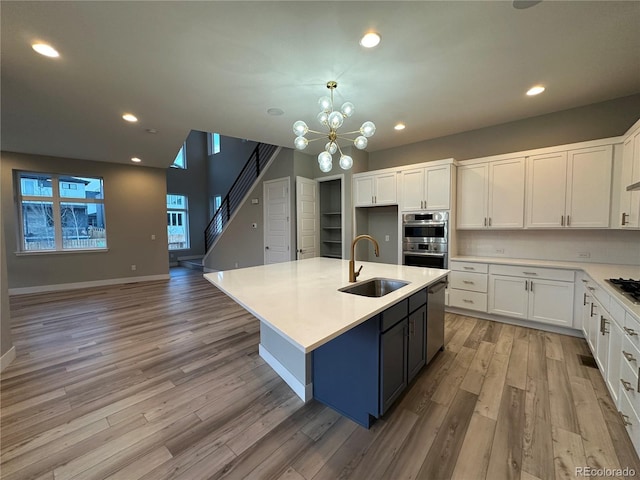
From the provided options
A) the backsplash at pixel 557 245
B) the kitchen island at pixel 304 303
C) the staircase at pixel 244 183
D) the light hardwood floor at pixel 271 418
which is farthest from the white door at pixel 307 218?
the backsplash at pixel 557 245

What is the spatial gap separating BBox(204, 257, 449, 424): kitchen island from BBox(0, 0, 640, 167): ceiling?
1.95 meters

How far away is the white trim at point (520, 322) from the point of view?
317 cm

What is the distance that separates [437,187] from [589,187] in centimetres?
167

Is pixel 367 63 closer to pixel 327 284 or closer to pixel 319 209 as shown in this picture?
pixel 327 284

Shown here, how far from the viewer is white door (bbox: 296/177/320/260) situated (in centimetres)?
509

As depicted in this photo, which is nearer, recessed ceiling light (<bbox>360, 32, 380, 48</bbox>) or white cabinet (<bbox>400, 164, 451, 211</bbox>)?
recessed ceiling light (<bbox>360, 32, 380, 48</bbox>)

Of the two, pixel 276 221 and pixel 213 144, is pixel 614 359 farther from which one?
pixel 213 144

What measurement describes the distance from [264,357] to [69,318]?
11.5ft

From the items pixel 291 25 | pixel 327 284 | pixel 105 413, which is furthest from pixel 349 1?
pixel 105 413

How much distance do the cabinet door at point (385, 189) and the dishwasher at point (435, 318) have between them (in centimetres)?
210

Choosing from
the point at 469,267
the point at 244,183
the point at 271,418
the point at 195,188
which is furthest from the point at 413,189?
the point at 195,188

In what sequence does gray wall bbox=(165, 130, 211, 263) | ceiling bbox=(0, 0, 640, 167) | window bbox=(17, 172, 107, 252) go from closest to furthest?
ceiling bbox=(0, 0, 640, 167) → window bbox=(17, 172, 107, 252) → gray wall bbox=(165, 130, 211, 263)

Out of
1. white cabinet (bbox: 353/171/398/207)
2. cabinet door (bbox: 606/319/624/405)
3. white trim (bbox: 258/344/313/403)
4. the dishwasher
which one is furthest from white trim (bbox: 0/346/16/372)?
cabinet door (bbox: 606/319/624/405)

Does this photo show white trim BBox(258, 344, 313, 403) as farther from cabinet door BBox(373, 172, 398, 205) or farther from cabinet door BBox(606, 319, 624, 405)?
cabinet door BBox(373, 172, 398, 205)
